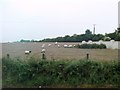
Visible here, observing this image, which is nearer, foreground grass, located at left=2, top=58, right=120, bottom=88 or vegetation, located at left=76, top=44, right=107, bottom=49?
foreground grass, located at left=2, top=58, right=120, bottom=88

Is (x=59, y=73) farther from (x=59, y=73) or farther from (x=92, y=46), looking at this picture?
(x=92, y=46)

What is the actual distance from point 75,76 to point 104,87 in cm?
88

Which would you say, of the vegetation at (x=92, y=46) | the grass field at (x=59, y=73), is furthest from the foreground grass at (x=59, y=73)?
the vegetation at (x=92, y=46)

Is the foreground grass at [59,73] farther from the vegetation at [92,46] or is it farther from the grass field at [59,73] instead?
the vegetation at [92,46]

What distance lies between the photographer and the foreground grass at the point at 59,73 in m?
7.44

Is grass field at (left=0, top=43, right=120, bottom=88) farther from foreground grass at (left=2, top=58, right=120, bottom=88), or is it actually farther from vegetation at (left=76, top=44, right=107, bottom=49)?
vegetation at (left=76, top=44, right=107, bottom=49)

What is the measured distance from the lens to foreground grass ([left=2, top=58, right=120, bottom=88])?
7441 millimetres

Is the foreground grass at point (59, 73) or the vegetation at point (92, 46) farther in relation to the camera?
the vegetation at point (92, 46)

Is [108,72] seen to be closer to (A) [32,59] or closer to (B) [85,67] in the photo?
(B) [85,67]

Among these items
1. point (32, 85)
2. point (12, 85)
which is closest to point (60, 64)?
point (32, 85)

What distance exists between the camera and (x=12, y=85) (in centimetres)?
743

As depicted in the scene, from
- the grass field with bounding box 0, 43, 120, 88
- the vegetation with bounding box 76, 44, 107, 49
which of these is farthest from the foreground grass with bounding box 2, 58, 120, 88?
the vegetation with bounding box 76, 44, 107, 49

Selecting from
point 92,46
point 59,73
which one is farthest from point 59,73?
point 92,46

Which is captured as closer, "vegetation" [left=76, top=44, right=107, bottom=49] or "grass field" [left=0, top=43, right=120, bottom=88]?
"grass field" [left=0, top=43, right=120, bottom=88]
